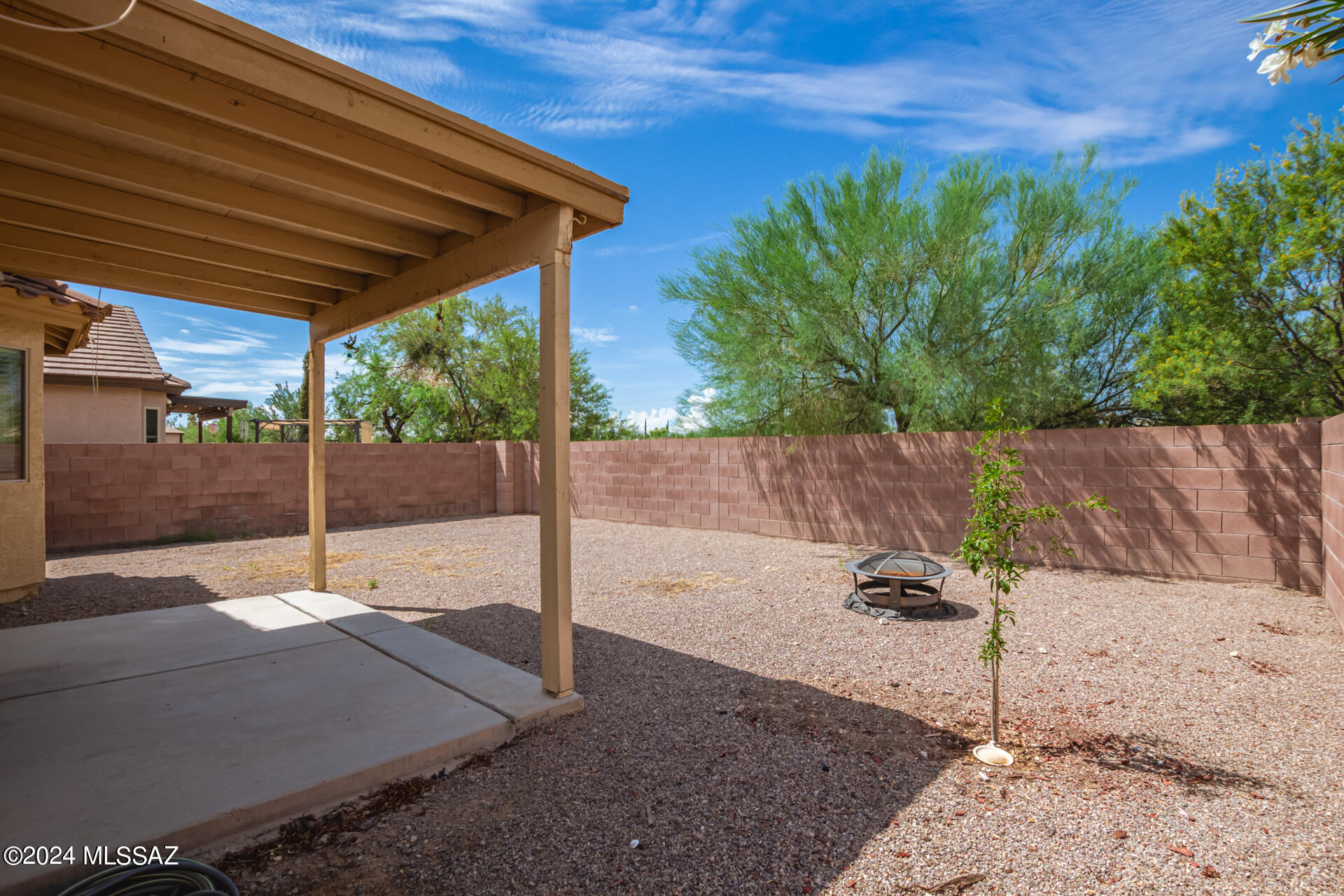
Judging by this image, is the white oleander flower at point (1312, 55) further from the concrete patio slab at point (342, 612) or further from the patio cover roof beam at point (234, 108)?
the concrete patio slab at point (342, 612)

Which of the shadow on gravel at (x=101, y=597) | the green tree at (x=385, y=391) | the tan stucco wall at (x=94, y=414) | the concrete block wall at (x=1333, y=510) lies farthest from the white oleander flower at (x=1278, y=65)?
the green tree at (x=385, y=391)

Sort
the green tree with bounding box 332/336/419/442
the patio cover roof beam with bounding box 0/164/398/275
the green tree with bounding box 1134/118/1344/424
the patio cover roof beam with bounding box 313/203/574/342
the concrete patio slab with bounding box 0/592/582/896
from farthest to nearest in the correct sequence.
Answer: the green tree with bounding box 332/336/419/442 < the green tree with bounding box 1134/118/1344/424 < the patio cover roof beam with bounding box 313/203/574/342 < the patio cover roof beam with bounding box 0/164/398/275 < the concrete patio slab with bounding box 0/592/582/896

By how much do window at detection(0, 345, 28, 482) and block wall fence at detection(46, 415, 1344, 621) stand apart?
3409 mm

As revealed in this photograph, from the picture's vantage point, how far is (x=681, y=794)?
7.75 ft

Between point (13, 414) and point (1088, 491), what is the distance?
1005 centimetres

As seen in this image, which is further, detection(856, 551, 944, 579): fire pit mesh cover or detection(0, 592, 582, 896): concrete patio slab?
detection(856, 551, 944, 579): fire pit mesh cover

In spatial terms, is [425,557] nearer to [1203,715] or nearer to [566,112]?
[566,112]

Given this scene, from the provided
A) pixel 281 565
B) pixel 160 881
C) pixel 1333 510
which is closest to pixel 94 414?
pixel 281 565

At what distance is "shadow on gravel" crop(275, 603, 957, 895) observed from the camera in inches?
76.2

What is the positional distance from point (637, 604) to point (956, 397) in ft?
18.0

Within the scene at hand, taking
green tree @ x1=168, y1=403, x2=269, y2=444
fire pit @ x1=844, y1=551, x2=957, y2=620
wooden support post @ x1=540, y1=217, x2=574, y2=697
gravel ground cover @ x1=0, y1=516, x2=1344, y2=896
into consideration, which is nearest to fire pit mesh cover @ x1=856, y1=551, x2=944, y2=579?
fire pit @ x1=844, y1=551, x2=957, y2=620

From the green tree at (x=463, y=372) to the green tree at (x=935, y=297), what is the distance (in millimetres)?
11200

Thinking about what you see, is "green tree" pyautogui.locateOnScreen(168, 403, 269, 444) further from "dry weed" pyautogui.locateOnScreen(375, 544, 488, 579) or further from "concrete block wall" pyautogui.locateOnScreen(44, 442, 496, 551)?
"dry weed" pyautogui.locateOnScreen(375, 544, 488, 579)

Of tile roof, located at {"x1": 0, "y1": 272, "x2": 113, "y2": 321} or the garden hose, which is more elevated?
tile roof, located at {"x1": 0, "y1": 272, "x2": 113, "y2": 321}
